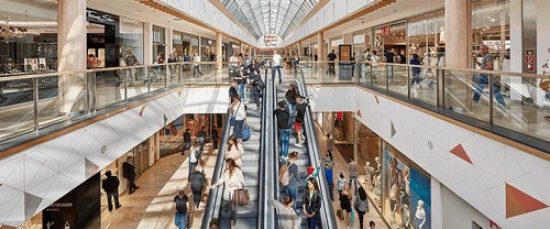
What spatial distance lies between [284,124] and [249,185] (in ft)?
6.30

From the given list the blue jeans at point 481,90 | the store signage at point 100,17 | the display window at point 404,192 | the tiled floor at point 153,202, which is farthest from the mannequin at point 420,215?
the store signage at point 100,17

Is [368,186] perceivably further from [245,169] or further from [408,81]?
[245,169]

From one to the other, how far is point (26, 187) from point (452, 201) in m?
9.03

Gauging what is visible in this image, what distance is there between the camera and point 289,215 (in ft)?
25.5

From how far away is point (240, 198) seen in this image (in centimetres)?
899

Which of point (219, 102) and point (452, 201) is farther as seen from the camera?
point (219, 102)

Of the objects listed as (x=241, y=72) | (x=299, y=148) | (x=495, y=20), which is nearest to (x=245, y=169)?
(x=299, y=148)

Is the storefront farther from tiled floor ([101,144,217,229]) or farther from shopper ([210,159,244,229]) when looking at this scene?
shopper ([210,159,244,229])

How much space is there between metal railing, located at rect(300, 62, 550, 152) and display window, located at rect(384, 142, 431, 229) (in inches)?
92.3

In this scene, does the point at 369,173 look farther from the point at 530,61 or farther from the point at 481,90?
the point at 481,90

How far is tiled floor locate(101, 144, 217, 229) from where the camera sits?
15.1m

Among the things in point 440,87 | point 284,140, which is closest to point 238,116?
point 284,140

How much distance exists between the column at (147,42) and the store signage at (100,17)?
344cm

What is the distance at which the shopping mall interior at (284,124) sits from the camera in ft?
23.1
